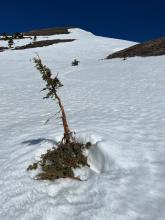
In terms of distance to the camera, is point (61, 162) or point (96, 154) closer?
point (61, 162)

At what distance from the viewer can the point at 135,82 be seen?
24.6m

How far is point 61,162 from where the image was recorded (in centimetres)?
845

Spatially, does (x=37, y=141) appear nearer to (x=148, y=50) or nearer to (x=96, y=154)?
(x=96, y=154)

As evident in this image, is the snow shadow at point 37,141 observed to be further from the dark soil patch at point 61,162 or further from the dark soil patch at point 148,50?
the dark soil patch at point 148,50

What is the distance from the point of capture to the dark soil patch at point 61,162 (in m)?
8.03

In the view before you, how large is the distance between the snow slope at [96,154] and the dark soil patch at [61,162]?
0.21m

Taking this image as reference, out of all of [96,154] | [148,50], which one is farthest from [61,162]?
[148,50]

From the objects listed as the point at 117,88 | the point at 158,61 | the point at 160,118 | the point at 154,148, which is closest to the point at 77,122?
the point at 160,118

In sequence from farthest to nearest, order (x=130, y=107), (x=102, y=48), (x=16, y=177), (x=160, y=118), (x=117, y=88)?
(x=102, y=48) → (x=117, y=88) → (x=130, y=107) → (x=160, y=118) → (x=16, y=177)

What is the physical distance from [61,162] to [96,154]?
1.17 metres

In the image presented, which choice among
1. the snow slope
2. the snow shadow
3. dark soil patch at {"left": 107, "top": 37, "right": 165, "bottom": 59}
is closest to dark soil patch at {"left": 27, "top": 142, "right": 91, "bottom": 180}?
the snow slope

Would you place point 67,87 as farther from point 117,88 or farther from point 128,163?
point 128,163

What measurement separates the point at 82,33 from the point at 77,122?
258 feet

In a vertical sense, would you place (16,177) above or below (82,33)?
below
